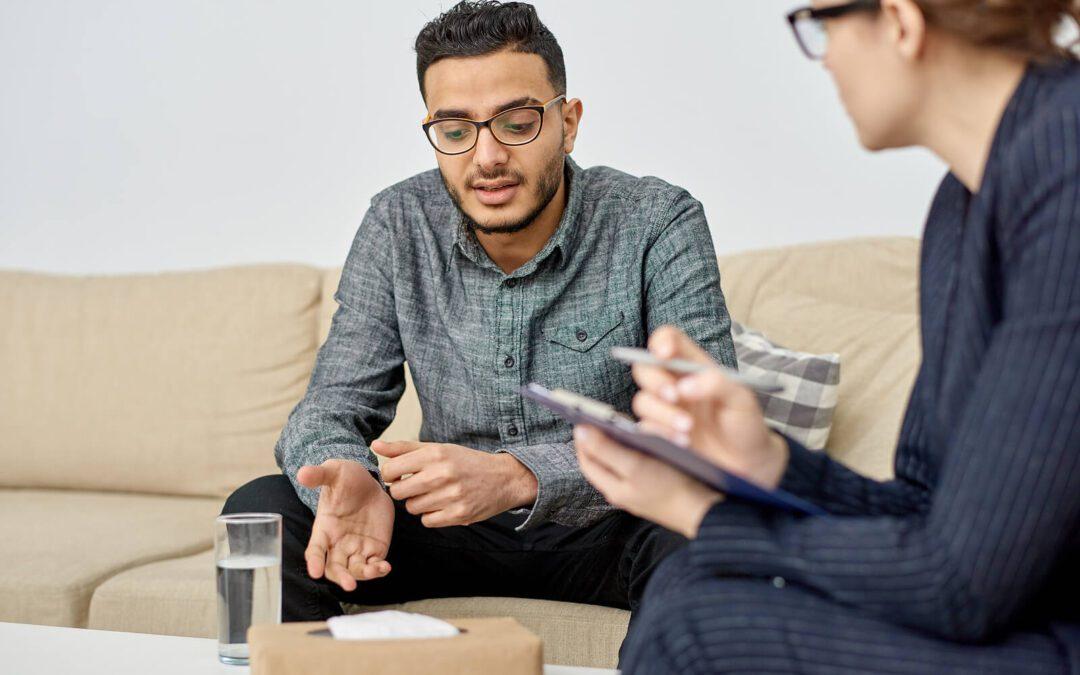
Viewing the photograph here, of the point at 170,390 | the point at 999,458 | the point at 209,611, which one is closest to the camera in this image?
the point at 999,458

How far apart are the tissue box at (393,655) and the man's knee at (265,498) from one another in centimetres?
57

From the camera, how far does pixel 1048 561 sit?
0.77 metres

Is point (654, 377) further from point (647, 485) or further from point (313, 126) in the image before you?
point (313, 126)

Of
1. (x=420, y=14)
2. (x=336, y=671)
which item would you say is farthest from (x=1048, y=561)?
(x=420, y=14)

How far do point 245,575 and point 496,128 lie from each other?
74 centimetres

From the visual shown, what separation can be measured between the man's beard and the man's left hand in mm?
382

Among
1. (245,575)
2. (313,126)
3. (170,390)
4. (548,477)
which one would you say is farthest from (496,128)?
(313,126)

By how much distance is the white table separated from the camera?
114 centimetres

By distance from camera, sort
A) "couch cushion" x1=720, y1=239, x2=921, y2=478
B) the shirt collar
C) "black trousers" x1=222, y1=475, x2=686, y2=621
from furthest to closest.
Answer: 1. "couch cushion" x1=720, y1=239, x2=921, y2=478
2. the shirt collar
3. "black trousers" x1=222, y1=475, x2=686, y2=621

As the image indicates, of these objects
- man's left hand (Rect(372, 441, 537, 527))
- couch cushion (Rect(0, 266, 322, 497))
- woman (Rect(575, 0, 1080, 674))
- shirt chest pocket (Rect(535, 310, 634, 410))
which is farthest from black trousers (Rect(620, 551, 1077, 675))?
couch cushion (Rect(0, 266, 322, 497))

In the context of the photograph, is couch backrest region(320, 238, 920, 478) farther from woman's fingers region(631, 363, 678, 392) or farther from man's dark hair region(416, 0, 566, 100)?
woman's fingers region(631, 363, 678, 392)

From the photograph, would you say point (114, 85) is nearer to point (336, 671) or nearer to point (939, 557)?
point (336, 671)

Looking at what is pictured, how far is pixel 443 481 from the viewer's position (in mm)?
1382

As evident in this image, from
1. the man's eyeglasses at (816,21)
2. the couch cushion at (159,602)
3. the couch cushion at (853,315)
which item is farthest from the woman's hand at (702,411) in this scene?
the couch cushion at (159,602)
